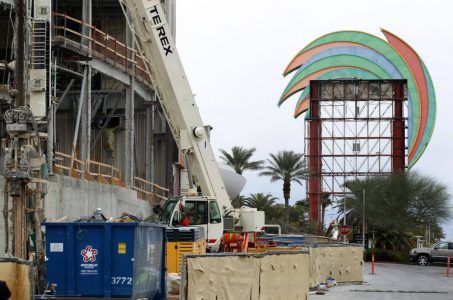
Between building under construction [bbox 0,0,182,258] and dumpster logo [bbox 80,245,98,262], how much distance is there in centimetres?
287

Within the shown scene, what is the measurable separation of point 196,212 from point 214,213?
0.54m

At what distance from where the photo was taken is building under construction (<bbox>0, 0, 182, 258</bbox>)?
750 inches

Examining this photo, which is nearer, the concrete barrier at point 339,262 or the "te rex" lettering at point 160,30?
the "te rex" lettering at point 160,30

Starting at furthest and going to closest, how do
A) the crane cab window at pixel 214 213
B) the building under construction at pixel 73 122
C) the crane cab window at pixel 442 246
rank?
the crane cab window at pixel 442 246 → the crane cab window at pixel 214 213 → the building under construction at pixel 73 122

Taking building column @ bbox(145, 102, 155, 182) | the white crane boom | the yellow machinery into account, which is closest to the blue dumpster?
the yellow machinery

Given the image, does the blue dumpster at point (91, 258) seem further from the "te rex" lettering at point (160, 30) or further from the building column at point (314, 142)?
the building column at point (314, 142)

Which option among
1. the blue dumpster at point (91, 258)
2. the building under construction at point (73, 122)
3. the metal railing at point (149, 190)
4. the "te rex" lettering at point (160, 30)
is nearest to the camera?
the blue dumpster at point (91, 258)

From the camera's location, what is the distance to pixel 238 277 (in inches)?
705

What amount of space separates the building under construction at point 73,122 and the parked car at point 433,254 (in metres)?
16.3

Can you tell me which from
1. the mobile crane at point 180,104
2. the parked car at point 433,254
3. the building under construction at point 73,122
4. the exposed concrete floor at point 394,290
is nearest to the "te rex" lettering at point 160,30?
the mobile crane at point 180,104

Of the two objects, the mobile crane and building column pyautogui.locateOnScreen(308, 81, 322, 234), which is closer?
the mobile crane

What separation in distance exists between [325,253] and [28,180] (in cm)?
1470

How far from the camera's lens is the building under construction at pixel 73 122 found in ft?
62.5

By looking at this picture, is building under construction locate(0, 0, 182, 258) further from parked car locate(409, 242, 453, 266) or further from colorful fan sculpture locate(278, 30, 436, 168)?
colorful fan sculpture locate(278, 30, 436, 168)
